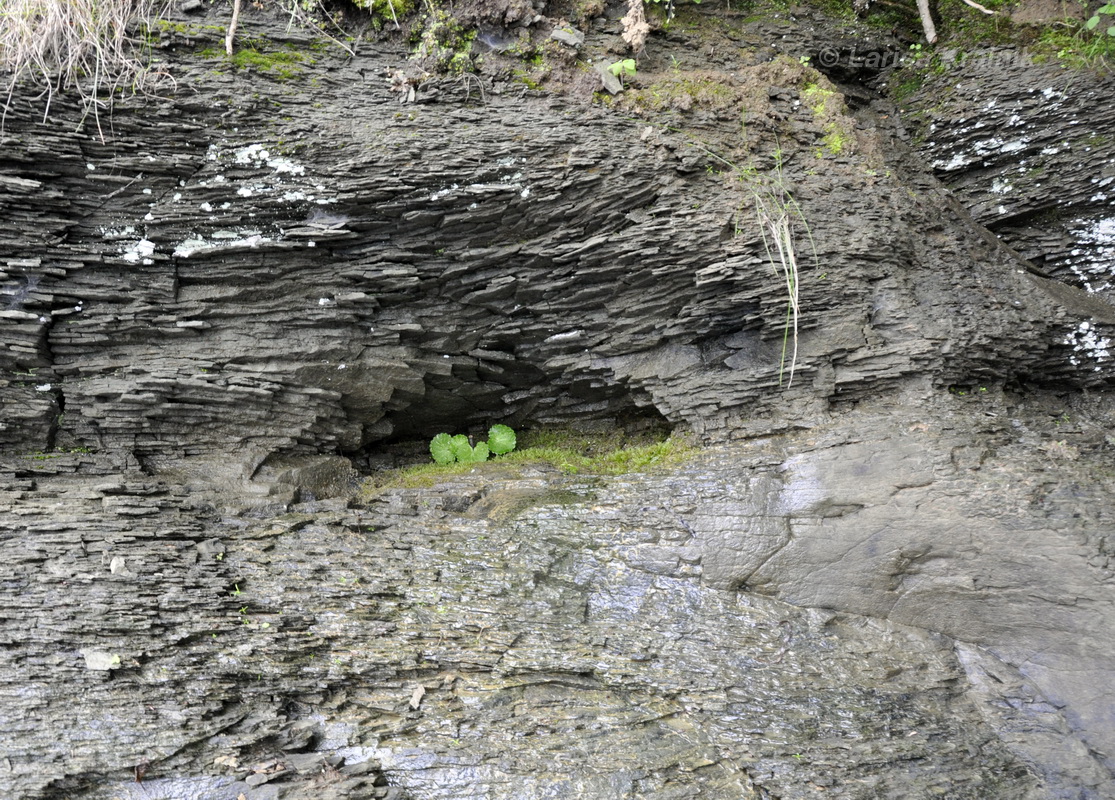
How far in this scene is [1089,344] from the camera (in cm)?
582

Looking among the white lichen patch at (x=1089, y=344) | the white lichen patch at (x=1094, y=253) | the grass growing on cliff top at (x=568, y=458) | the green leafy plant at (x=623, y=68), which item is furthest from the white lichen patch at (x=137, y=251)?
the white lichen patch at (x=1094, y=253)

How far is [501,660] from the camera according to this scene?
5266 millimetres

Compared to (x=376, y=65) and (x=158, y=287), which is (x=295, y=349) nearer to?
(x=158, y=287)

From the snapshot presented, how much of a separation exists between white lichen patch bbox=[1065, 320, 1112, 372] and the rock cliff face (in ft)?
0.09

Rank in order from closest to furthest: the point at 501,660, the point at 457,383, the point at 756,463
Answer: the point at 501,660, the point at 756,463, the point at 457,383

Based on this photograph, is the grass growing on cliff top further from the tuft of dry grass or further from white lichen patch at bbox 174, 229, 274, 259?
the tuft of dry grass

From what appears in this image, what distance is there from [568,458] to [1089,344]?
4.34m

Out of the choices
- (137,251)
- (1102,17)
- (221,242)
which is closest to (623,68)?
(221,242)

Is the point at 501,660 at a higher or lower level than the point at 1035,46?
lower

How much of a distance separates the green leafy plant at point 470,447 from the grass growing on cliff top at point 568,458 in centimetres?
8

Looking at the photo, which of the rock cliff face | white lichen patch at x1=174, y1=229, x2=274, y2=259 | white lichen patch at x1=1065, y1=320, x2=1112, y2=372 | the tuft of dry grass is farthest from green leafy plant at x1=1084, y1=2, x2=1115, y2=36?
the tuft of dry grass

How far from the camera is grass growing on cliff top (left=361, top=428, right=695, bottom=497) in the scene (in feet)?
20.9

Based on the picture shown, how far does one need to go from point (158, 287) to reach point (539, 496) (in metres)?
3.55

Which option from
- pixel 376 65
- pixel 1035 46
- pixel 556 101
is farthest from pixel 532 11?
pixel 1035 46
